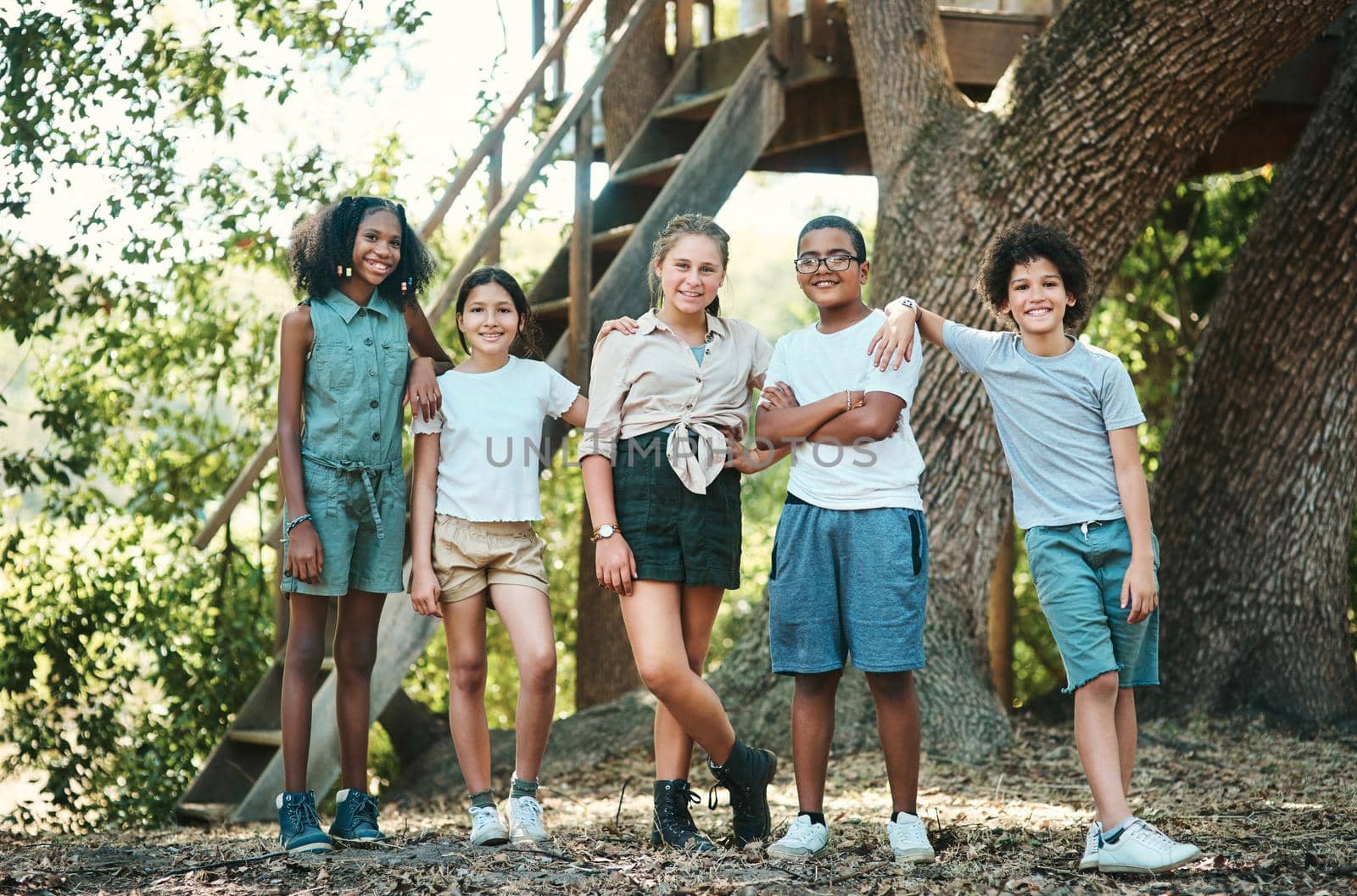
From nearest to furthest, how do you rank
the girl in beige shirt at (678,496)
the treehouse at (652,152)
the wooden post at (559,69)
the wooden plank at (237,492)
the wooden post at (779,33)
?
the girl in beige shirt at (678,496)
the wooden plank at (237,492)
the treehouse at (652,152)
the wooden post at (779,33)
the wooden post at (559,69)

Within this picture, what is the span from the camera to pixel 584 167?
553 centimetres

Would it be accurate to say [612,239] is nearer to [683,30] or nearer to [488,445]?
[683,30]

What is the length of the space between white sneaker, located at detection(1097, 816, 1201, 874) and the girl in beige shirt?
96 centimetres

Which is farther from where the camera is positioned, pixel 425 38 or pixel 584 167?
pixel 425 38

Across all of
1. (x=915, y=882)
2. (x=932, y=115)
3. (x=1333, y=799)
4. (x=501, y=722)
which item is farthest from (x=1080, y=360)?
(x=501, y=722)

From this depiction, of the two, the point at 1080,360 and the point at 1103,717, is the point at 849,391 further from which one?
the point at 1103,717

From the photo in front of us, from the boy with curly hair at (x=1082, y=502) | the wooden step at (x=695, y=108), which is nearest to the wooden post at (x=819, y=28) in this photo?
the wooden step at (x=695, y=108)

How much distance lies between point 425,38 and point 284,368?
176 inches

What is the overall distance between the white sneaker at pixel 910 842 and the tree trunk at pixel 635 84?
16.8 ft

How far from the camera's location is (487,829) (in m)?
3.61

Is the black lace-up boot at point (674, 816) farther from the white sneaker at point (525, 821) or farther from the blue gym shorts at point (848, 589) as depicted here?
the blue gym shorts at point (848, 589)

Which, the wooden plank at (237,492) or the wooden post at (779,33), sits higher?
the wooden post at (779,33)

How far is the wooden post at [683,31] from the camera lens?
708 cm

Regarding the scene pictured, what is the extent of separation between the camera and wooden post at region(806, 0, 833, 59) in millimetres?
6324
